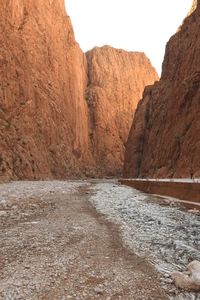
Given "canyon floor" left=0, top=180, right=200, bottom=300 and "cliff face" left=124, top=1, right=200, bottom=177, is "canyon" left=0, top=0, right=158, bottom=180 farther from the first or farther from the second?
"canyon floor" left=0, top=180, right=200, bottom=300

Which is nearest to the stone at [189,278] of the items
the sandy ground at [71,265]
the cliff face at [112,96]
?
the sandy ground at [71,265]

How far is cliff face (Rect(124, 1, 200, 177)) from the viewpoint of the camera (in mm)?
28438

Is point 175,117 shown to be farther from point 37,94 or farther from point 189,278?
point 189,278

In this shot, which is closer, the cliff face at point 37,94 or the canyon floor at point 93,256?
the canyon floor at point 93,256

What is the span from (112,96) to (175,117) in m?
56.8

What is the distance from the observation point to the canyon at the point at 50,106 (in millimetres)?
39781

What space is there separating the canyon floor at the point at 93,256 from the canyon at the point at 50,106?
85.3ft

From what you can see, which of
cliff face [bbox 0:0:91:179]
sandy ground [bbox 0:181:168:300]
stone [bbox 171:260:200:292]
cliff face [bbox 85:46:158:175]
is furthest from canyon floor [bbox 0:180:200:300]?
cliff face [bbox 85:46:158:175]

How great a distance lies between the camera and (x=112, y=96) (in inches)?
3529

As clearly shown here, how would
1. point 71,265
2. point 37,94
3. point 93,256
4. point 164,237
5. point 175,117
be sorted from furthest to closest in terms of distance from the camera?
point 37,94 < point 175,117 < point 164,237 < point 93,256 < point 71,265

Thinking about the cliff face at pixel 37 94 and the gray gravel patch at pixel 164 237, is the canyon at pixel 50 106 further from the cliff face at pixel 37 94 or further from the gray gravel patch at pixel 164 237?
the gray gravel patch at pixel 164 237

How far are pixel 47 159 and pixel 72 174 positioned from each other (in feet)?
30.5

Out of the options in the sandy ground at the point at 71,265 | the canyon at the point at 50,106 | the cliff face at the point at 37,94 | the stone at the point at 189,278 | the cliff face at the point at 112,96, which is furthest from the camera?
the cliff face at the point at 112,96

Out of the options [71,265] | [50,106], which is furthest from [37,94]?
[71,265]
